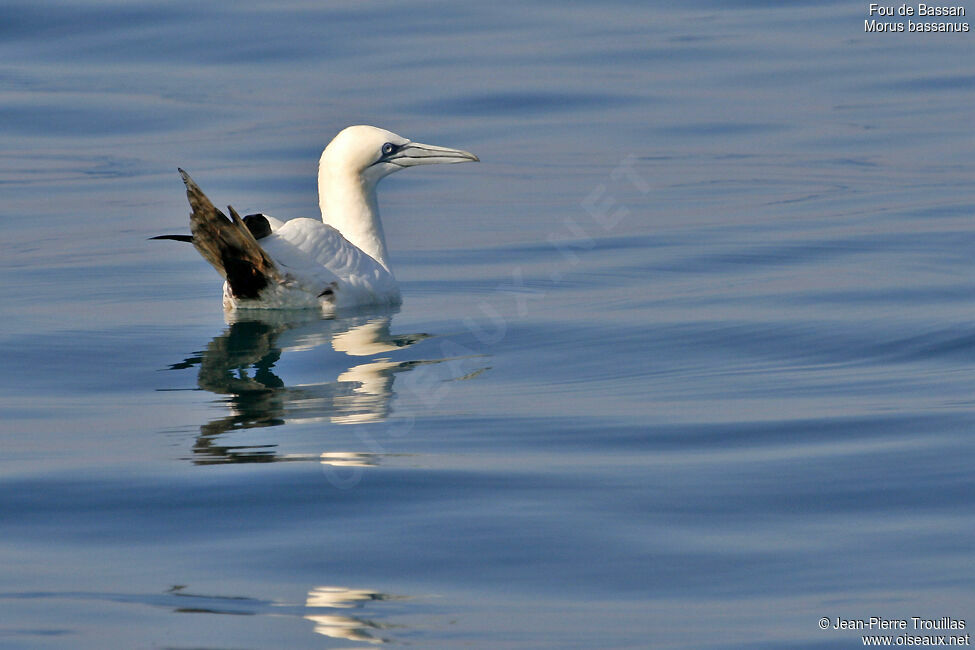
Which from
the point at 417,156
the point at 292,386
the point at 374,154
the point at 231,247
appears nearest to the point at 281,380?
the point at 292,386

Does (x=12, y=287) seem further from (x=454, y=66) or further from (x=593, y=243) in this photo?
(x=454, y=66)

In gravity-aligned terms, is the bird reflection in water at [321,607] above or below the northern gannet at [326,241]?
below

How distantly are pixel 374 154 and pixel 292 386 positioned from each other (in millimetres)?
3354

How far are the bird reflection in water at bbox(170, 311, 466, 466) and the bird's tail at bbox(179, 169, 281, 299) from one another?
0.87 ft

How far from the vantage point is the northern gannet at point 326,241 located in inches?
359

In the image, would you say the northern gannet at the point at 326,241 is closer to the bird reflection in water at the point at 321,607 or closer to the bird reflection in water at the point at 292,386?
the bird reflection in water at the point at 292,386

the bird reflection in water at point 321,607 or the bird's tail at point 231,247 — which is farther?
the bird's tail at point 231,247

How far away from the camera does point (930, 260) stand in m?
11.0

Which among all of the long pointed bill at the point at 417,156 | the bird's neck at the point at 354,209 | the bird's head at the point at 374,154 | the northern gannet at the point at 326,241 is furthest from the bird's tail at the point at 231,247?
the long pointed bill at the point at 417,156

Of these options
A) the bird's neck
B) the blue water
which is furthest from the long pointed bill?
the blue water

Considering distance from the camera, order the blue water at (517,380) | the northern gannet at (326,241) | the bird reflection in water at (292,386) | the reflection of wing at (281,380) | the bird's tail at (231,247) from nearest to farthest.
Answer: the blue water at (517,380), the bird reflection in water at (292,386), the reflection of wing at (281,380), the bird's tail at (231,247), the northern gannet at (326,241)

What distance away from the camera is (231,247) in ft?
30.1

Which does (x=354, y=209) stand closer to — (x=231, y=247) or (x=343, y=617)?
(x=231, y=247)

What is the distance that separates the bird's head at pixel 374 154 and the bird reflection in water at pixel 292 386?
1313mm
